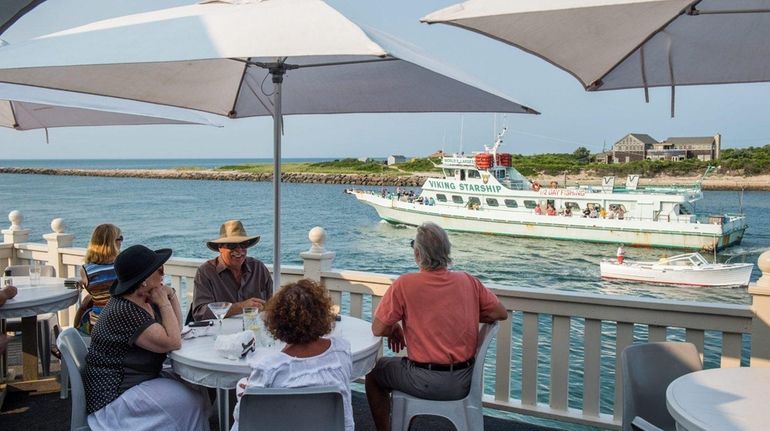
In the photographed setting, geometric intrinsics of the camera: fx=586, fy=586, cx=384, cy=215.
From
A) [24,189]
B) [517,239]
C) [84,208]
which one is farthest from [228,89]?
[24,189]

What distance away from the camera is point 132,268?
8.04 feet

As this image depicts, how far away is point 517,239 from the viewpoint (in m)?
39.4

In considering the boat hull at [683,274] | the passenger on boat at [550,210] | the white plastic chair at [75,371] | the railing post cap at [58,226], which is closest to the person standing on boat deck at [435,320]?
the white plastic chair at [75,371]

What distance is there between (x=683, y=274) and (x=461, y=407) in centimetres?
2651

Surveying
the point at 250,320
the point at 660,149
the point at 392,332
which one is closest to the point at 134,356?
the point at 250,320

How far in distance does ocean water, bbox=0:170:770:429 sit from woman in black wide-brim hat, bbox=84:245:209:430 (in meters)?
2.52

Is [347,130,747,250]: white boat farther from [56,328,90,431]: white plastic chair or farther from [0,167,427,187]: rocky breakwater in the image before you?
[0,167,427,187]: rocky breakwater

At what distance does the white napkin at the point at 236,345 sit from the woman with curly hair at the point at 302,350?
32cm

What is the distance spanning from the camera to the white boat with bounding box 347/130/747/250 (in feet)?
114

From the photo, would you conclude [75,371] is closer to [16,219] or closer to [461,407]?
[461,407]

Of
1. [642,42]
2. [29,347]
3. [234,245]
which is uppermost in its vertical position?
[642,42]

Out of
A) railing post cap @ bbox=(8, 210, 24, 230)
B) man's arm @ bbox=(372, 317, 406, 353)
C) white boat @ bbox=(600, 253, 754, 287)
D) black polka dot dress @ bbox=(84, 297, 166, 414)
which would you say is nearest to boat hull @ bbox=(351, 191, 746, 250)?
white boat @ bbox=(600, 253, 754, 287)

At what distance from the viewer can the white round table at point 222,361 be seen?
234cm

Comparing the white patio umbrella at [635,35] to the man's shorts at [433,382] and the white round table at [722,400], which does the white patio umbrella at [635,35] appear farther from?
the man's shorts at [433,382]
